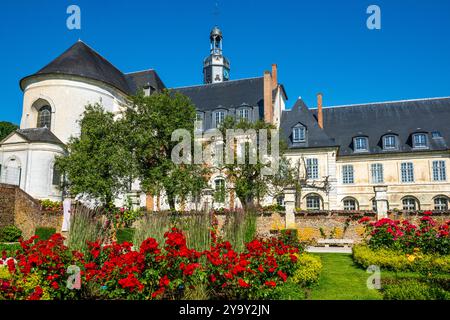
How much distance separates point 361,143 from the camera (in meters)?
30.4

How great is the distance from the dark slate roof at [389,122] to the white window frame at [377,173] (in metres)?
1.11

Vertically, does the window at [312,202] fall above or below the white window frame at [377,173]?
below

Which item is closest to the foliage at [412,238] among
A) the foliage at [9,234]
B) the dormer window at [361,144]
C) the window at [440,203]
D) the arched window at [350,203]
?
the foliage at [9,234]

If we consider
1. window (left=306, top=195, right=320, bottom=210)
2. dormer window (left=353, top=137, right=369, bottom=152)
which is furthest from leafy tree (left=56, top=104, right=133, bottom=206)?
dormer window (left=353, top=137, right=369, bottom=152)

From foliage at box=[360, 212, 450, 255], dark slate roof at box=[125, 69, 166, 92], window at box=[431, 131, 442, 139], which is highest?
dark slate roof at box=[125, 69, 166, 92]

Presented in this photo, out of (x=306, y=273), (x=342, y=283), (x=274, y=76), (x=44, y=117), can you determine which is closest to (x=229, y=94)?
(x=274, y=76)

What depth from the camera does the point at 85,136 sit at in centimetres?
2161

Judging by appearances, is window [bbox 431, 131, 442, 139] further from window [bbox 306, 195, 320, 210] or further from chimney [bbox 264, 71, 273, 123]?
chimney [bbox 264, 71, 273, 123]

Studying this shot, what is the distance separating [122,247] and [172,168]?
14127mm

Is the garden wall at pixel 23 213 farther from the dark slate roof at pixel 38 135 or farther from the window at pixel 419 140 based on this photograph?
the window at pixel 419 140

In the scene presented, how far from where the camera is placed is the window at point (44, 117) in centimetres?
2633

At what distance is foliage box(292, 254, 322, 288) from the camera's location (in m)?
8.02

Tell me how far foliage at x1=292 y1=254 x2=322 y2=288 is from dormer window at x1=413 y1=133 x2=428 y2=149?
2404cm

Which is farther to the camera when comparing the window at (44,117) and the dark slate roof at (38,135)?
the window at (44,117)
